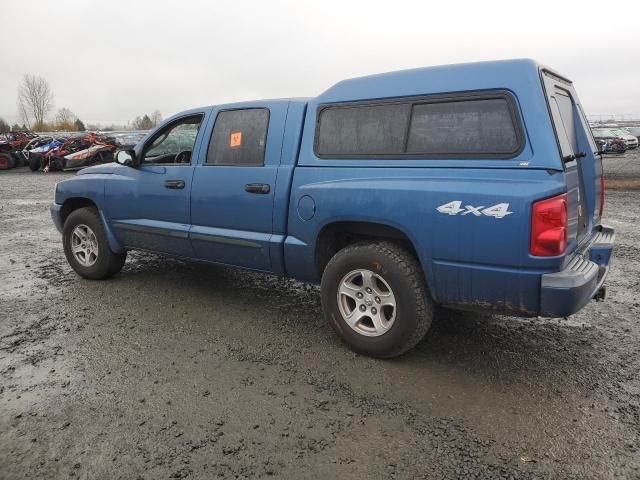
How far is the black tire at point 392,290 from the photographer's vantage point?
10.8 ft

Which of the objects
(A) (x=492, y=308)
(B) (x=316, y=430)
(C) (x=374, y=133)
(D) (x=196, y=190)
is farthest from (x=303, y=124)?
(B) (x=316, y=430)

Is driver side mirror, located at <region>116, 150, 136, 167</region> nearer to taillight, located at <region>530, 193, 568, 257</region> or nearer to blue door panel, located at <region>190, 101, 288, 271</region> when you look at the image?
blue door panel, located at <region>190, 101, 288, 271</region>

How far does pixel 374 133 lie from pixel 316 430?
80.1 inches

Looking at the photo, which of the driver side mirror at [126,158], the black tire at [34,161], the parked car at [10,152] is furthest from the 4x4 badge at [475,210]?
the parked car at [10,152]

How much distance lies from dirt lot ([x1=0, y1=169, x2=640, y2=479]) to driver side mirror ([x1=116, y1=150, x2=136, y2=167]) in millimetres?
1317

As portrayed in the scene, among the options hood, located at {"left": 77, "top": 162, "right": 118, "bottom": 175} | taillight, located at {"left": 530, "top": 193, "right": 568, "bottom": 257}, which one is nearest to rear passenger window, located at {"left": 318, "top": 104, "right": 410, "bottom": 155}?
taillight, located at {"left": 530, "top": 193, "right": 568, "bottom": 257}

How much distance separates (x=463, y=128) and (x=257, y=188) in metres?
1.67

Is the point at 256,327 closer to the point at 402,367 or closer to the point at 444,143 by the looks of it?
the point at 402,367

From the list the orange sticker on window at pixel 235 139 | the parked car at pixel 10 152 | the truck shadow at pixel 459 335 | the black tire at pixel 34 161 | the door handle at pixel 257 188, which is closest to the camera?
the truck shadow at pixel 459 335

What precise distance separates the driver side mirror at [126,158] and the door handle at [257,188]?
1.52 m

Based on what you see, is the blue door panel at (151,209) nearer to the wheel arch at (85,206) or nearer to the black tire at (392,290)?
the wheel arch at (85,206)

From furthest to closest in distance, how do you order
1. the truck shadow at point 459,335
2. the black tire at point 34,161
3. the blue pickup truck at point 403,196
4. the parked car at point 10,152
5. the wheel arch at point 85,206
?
the parked car at point 10,152, the black tire at point 34,161, the wheel arch at point 85,206, the truck shadow at point 459,335, the blue pickup truck at point 403,196

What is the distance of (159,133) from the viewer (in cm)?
490

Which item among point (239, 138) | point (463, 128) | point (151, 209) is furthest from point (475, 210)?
point (151, 209)
